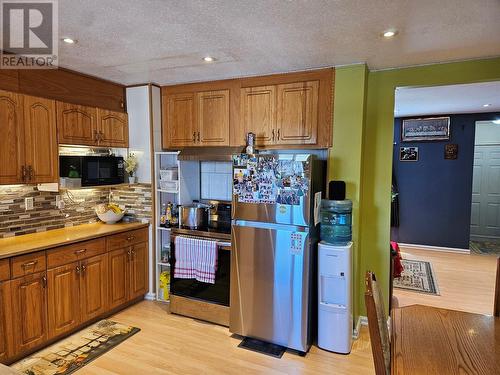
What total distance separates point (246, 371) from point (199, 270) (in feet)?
3.40

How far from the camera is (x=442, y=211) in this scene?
584cm

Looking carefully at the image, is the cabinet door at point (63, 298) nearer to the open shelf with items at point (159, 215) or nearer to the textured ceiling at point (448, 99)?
the open shelf with items at point (159, 215)

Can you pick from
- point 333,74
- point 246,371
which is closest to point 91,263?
point 246,371

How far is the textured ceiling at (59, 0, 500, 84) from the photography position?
5.79 ft

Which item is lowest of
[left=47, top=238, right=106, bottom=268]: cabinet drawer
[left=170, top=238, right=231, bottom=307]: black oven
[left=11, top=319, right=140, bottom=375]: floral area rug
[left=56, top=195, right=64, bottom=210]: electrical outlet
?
[left=11, top=319, right=140, bottom=375]: floral area rug

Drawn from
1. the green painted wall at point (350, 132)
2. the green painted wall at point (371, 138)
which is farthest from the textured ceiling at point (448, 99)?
the green painted wall at point (350, 132)

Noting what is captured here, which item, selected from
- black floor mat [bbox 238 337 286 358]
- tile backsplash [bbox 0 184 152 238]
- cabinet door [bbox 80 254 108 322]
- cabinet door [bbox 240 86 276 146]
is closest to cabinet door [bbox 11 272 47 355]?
cabinet door [bbox 80 254 108 322]

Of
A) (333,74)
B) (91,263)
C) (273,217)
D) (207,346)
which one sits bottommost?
(207,346)

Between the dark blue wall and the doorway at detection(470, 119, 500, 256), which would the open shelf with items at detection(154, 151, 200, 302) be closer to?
the dark blue wall

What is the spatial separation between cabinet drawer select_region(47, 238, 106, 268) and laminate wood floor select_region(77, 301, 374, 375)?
0.84 meters

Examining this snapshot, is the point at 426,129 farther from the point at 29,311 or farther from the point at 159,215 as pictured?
the point at 29,311

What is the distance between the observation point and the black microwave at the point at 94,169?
3010 mm

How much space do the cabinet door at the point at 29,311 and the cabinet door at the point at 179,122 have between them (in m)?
1.81

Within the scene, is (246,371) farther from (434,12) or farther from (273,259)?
(434,12)
